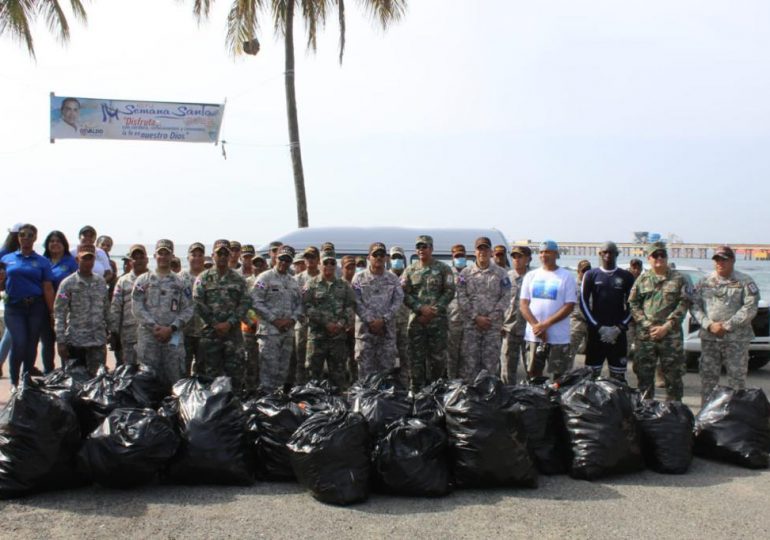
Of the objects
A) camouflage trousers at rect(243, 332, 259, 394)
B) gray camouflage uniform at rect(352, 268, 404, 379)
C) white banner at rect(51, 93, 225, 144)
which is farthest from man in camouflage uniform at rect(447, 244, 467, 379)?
white banner at rect(51, 93, 225, 144)

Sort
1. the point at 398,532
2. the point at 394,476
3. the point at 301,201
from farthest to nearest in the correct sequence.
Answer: the point at 301,201
the point at 394,476
the point at 398,532

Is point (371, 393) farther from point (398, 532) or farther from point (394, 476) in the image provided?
point (398, 532)

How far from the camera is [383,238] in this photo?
387 inches

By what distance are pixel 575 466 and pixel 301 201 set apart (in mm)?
9200

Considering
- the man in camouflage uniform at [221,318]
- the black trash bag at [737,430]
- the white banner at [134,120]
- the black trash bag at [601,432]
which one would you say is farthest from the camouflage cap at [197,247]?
the white banner at [134,120]

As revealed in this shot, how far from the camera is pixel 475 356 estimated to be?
7.07 meters

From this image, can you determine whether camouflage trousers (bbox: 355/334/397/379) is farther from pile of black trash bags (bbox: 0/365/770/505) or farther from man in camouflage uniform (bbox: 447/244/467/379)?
pile of black trash bags (bbox: 0/365/770/505)

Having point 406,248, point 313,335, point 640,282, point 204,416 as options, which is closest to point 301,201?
point 406,248

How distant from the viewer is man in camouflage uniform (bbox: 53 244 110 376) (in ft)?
20.5

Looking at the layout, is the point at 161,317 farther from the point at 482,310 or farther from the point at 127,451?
the point at 482,310

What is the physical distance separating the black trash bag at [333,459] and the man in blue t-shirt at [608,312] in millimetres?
3422

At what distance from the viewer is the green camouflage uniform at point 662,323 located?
6262 millimetres

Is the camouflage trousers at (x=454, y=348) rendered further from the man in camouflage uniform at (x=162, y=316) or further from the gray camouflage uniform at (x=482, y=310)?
the man in camouflage uniform at (x=162, y=316)

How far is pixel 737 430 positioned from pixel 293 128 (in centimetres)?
984
